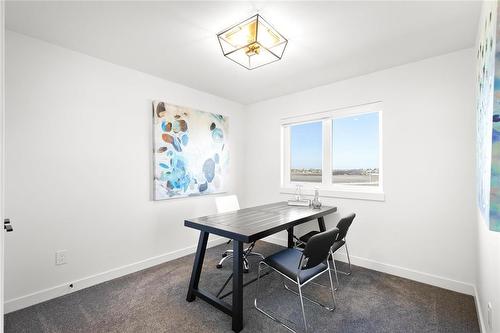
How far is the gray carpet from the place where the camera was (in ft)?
6.07

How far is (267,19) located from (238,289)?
7.08 feet

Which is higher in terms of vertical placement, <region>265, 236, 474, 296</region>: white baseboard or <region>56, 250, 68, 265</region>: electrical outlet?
<region>56, 250, 68, 265</region>: electrical outlet

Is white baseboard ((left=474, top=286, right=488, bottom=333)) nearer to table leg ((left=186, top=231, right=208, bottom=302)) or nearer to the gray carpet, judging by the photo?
the gray carpet

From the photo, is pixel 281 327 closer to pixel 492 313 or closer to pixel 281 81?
pixel 492 313

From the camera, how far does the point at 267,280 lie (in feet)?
8.55

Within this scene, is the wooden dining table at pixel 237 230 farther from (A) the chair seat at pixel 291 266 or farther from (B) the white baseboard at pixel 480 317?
(B) the white baseboard at pixel 480 317

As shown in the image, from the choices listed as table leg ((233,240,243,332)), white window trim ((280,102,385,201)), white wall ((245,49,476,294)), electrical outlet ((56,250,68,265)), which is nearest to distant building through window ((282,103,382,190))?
white window trim ((280,102,385,201))

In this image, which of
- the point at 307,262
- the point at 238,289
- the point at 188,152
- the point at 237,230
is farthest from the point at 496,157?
the point at 188,152

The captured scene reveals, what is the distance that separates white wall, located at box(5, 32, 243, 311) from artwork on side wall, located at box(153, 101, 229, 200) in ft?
0.45

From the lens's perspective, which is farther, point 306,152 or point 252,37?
point 306,152

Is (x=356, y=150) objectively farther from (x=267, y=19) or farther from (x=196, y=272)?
(x=196, y=272)

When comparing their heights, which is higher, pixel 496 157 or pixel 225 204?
pixel 496 157

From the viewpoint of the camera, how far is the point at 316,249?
68.3 inches

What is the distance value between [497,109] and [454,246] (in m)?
2.08
